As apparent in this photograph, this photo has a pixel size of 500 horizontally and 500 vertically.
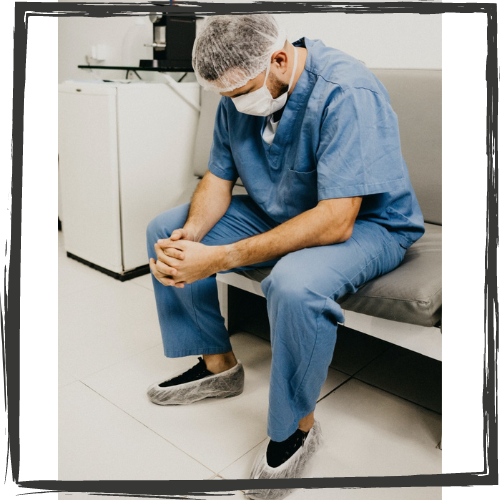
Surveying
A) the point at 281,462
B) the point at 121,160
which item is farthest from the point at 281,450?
the point at 121,160

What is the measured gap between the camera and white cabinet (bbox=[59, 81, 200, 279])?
1963 mm

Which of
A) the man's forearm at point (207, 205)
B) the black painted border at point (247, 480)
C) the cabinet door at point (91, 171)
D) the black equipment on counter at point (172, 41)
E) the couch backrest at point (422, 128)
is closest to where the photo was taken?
the black painted border at point (247, 480)

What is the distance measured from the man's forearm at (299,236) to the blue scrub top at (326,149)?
4 centimetres

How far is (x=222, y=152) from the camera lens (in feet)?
4.60

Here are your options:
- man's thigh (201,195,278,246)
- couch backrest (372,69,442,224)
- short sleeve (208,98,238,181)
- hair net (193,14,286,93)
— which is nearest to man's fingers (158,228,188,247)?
man's thigh (201,195,278,246)

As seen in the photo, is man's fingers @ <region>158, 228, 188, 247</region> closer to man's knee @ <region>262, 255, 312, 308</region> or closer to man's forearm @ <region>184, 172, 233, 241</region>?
man's forearm @ <region>184, 172, 233, 241</region>

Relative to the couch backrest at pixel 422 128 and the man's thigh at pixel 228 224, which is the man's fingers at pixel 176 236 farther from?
the couch backrest at pixel 422 128

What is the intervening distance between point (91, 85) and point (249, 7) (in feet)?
3.15

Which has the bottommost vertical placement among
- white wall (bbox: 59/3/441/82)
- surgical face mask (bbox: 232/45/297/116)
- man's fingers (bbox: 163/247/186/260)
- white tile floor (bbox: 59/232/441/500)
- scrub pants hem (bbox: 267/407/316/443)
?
white tile floor (bbox: 59/232/441/500)

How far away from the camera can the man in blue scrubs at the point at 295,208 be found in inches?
41.9

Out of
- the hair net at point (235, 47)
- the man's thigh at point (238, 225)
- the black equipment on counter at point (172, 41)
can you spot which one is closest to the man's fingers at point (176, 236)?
the man's thigh at point (238, 225)

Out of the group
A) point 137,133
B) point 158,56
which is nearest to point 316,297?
point 137,133
